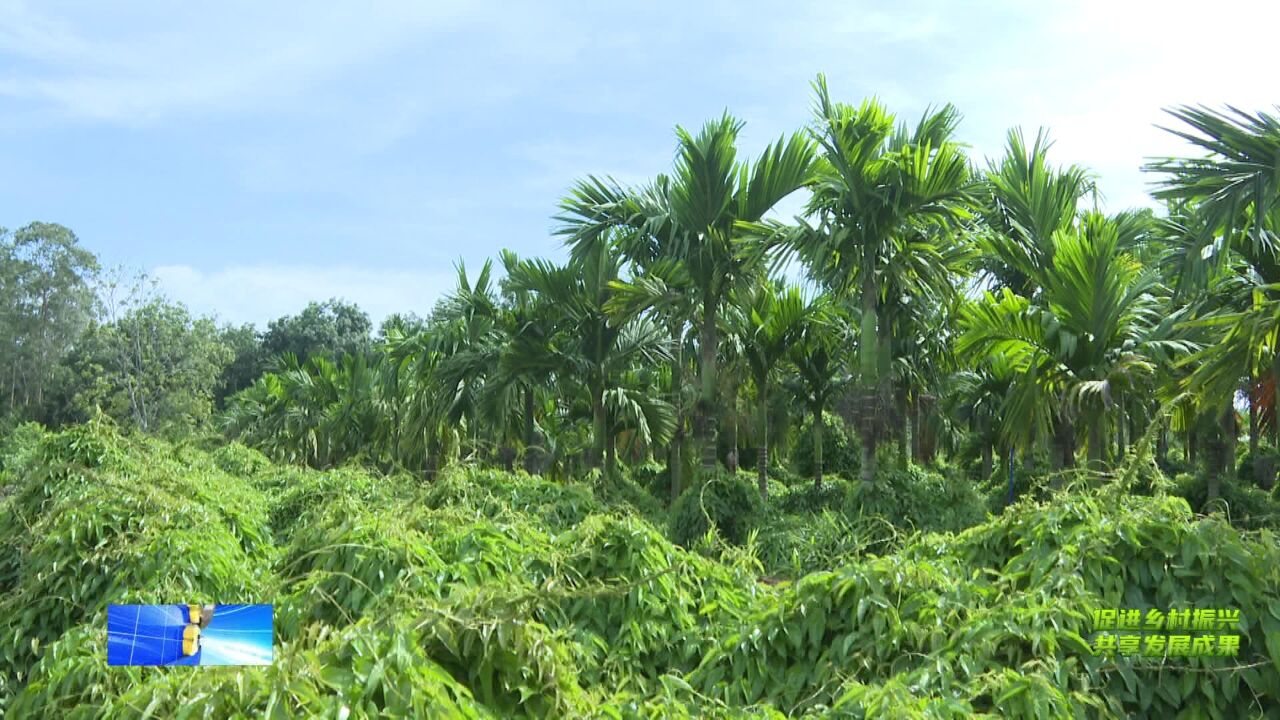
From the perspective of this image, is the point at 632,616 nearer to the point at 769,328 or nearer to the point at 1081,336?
the point at 1081,336

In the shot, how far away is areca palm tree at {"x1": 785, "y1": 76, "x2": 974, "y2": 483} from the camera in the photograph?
11.5m

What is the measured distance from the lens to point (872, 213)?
11734mm

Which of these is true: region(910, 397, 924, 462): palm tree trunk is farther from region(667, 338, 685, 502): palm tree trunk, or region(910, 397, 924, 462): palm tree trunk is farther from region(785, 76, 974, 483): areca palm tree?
region(785, 76, 974, 483): areca palm tree

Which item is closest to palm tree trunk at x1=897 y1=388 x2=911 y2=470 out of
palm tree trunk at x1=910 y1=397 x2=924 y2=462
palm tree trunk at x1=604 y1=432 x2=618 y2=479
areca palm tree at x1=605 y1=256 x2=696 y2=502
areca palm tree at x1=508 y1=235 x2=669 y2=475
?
palm tree trunk at x1=910 y1=397 x2=924 y2=462

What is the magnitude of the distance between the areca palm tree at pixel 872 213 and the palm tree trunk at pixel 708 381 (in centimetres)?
155

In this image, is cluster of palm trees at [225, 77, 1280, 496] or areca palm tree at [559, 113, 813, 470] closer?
cluster of palm trees at [225, 77, 1280, 496]

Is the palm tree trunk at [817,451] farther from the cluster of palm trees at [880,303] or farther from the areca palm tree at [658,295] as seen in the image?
the areca palm tree at [658,295]

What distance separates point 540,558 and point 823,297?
37.5 feet

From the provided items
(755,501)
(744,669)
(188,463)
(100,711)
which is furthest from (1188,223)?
(188,463)

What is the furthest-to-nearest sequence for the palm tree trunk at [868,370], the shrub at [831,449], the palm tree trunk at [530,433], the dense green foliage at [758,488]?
the shrub at [831,449]
the palm tree trunk at [530,433]
the palm tree trunk at [868,370]
the dense green foliage at [758,488]

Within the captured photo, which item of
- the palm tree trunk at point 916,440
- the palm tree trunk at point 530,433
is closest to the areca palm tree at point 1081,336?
the palm tree trunk at point 530,433

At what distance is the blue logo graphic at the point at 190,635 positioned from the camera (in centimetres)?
234

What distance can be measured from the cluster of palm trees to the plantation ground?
1.19 metres

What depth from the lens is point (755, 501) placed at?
471 inches
